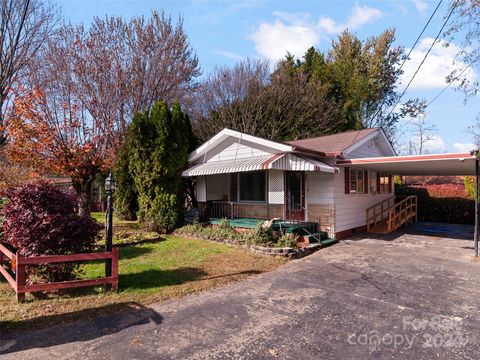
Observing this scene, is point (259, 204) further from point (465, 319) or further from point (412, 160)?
point (465, 319)

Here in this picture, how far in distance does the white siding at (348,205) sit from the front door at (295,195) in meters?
1.26

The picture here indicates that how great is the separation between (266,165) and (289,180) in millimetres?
2460

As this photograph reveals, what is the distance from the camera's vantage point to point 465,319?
492 centimetres

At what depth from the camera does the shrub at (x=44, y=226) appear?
5.95 metres

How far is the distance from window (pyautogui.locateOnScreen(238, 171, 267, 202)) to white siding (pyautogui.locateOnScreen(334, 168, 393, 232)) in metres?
3.00

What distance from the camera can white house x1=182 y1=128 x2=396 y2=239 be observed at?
11.2 meters

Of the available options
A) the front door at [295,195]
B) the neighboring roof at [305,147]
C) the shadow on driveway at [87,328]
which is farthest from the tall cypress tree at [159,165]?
the shadow on driveway at [87,328]

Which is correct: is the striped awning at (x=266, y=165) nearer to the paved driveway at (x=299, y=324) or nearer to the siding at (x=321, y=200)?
the siding at (x=321, y=200)

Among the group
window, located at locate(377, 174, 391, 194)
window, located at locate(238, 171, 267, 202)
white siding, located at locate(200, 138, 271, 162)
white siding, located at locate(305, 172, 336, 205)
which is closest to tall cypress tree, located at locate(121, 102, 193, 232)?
white siding, located at locate(200, 138, 271, 162)

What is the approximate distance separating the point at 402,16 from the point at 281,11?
3.63 m

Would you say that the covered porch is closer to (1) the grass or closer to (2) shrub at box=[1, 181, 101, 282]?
(1) the grass

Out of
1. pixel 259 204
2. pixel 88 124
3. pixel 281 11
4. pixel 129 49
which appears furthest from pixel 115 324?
pixel 129 49

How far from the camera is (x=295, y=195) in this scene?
12.2m

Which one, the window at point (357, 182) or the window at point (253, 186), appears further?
the window at point (253, 186)
